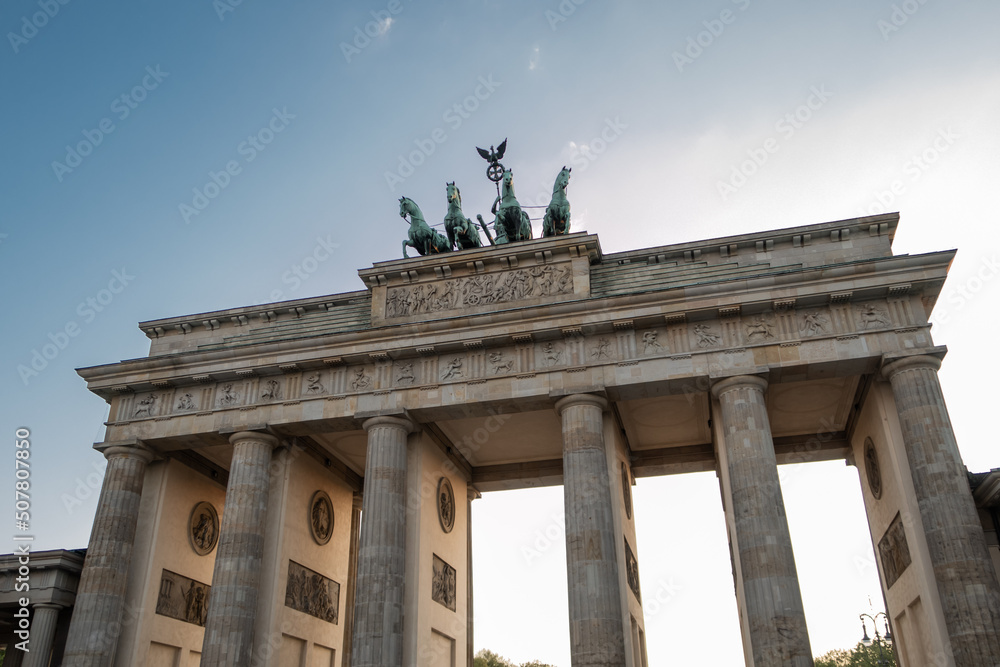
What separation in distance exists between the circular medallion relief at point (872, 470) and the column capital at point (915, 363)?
12.1ft

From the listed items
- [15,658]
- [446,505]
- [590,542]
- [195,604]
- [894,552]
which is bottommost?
A: [15,658]

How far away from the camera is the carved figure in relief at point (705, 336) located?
2159 cm

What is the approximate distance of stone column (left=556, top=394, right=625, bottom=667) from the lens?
18750mm

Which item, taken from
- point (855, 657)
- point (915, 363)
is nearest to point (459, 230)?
point (915, 363)

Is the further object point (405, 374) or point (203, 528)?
point (203, 528)

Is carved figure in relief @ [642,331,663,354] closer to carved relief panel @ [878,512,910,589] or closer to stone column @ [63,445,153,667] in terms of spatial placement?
carved relief panel @ [878,512,910,589]

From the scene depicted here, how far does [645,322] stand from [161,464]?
16045 millimetres

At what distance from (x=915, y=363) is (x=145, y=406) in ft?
73.5

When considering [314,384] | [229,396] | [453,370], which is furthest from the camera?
[229,396]

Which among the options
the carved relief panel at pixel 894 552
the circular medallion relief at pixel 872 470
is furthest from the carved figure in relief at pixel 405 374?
the carved relief panel at pixel 894 552

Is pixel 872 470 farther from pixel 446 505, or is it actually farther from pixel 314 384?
pixel 314 384

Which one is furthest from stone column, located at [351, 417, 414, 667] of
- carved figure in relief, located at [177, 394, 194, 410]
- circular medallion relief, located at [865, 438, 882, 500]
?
circular medallion relief, located at [865, 438, 882, 500]

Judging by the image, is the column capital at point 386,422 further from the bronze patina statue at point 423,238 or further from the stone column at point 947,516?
the stone column at point 947,516

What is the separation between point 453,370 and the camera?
23.0 metres
